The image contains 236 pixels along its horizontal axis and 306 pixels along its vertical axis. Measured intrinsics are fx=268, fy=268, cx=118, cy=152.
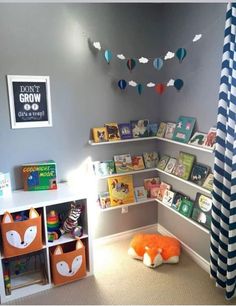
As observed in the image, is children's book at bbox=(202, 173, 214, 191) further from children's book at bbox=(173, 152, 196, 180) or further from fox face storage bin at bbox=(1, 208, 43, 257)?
fox face storage bin at bbox=(1, 208, 43, 257)

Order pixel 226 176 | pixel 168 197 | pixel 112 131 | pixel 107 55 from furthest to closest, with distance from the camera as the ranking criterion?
pixel 168 197, pixel 112 131, pixel 107 55, pixel 226 176

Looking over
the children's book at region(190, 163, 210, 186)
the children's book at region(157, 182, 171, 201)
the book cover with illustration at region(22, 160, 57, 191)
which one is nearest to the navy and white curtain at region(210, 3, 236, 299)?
the children's book at region(190, 163, 210, 186)

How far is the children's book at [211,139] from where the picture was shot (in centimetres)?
211

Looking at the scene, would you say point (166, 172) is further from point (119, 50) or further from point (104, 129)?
point (119, 50)

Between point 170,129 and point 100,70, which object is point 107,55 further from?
point 170,129

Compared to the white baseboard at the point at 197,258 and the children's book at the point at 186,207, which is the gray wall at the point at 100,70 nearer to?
the white baseboard at the point at 197,258

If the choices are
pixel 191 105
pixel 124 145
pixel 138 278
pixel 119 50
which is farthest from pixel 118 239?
pixel 119 50

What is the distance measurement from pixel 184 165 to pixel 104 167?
76cm

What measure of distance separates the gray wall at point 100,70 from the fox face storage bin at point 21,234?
447 mm

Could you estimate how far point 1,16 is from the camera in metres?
2.06

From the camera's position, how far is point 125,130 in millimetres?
2660

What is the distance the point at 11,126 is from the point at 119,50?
119 centimetres

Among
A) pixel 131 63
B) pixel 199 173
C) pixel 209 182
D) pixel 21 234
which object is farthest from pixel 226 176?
pixel 21 234

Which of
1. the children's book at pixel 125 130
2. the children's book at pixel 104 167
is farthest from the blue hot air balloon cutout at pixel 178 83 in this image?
the children's book at pixel 104 167
